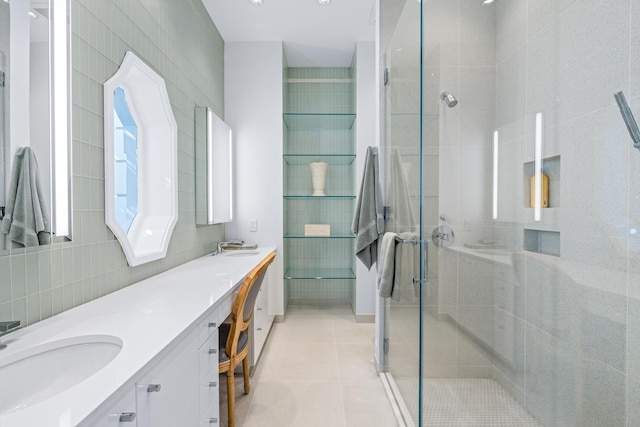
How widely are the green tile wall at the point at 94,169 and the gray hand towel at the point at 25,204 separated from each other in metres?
0.07

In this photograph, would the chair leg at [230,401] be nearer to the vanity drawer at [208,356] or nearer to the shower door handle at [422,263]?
the vanity drawer at [208,356]

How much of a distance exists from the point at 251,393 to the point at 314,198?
7.62 feet

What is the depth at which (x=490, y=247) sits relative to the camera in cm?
104

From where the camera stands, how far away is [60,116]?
1.28 meters

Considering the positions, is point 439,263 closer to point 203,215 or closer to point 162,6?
point 203,215

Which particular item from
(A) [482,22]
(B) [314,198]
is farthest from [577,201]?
(B) [314,198]

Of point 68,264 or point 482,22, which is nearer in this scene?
point 482,22

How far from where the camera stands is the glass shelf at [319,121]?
389 centimetres

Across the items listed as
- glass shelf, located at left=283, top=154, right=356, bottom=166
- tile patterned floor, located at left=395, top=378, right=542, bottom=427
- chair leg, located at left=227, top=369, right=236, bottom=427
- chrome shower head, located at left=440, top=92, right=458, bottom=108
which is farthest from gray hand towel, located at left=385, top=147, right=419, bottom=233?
glass shelf, located at left=283, top=154, right=356, bottom=166

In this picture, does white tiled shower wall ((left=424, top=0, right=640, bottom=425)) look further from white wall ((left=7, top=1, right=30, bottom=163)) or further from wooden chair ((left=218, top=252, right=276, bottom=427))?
white wall ((left=7, top=1, right=30, bottom=163))

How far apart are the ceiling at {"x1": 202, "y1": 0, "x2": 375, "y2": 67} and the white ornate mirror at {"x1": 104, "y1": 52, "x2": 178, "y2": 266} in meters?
1.40

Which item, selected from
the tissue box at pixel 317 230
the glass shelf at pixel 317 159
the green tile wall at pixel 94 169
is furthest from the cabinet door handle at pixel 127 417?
the glass shelf at pixel 317 159

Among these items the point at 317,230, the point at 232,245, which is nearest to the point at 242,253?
the point at 232,245

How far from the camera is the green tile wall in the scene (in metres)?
1.18
